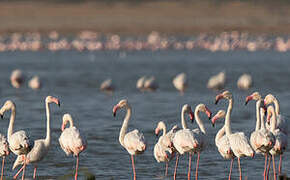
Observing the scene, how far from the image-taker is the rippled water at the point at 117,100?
46.0 feet

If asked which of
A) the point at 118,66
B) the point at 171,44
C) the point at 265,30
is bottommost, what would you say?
the point at 118,66

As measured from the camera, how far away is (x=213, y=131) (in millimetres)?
17781

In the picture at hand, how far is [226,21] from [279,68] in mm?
73988

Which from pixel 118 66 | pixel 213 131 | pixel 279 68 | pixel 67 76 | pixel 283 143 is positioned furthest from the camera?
pixel 118 66

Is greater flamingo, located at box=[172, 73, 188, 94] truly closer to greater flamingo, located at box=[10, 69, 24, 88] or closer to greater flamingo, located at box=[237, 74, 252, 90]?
greater flamingo, located at box=[237, 74, 252, 90]

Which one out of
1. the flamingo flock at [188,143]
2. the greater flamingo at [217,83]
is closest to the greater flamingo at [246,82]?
the greater flamingo at [217,83]

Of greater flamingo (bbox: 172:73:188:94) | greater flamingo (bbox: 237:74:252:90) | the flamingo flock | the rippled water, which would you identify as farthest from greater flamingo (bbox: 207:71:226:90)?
the flamingo flock

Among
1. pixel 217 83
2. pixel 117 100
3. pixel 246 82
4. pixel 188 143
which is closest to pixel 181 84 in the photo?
pixel 217 83

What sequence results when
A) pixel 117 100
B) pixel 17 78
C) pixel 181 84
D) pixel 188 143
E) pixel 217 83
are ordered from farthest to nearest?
1. pixel 17 78
2. pixel 217 83
3. pixel 181 84
4. pixel 117 100
5. pixel 188 143

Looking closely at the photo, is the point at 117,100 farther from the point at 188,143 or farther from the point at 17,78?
the point at 188,143

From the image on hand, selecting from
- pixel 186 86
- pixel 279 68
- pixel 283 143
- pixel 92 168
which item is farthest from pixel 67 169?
pixel 279 68

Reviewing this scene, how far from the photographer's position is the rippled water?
46.0 ft

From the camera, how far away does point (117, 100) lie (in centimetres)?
2477

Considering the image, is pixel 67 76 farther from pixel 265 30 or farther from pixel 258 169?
pixel 265 30
